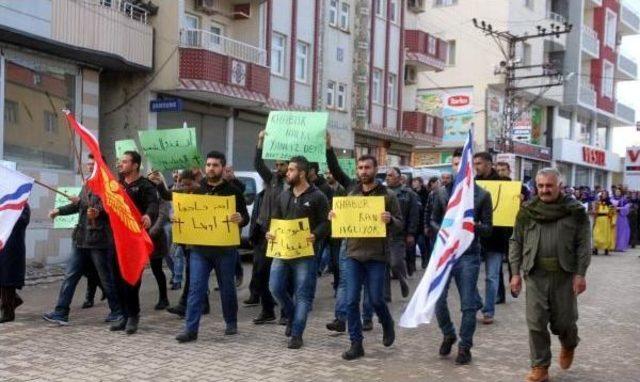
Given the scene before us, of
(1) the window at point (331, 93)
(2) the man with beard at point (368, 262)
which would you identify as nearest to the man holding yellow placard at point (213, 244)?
(2) the man with beard at point (368, 262)

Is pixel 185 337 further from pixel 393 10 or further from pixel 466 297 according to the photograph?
pixel 393 10

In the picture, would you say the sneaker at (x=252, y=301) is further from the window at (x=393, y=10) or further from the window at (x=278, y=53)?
the window at (x=393, y=10)

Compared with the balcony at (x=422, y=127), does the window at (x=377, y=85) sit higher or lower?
higher

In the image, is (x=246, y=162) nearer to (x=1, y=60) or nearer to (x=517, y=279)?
(x=1, y=60)

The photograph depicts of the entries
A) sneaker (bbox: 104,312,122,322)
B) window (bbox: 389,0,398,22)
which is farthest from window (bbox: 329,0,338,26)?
sneaker (bbox: 104,312,122,322)

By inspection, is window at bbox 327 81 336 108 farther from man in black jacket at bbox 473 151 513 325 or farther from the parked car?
man in black jacket at bbox 473 151 513 325

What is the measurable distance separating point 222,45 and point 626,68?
41.2m

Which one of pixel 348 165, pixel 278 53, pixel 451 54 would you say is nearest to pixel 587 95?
pixel 451 54

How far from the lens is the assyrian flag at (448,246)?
22.3ft

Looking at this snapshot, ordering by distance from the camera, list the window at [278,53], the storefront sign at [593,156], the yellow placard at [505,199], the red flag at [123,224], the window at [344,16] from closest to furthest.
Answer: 1. the red flag at [123,224]
2. the yellow placard at [505,199]
3. the window at [278,53]
4. the window at [344,16]
5. the storefront sign at [593,156]

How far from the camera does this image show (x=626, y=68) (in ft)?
180

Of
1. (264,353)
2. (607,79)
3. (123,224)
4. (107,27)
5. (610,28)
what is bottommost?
(264,353)

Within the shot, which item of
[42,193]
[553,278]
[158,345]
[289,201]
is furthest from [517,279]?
[42,193]

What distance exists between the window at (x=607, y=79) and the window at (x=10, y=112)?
143ft
